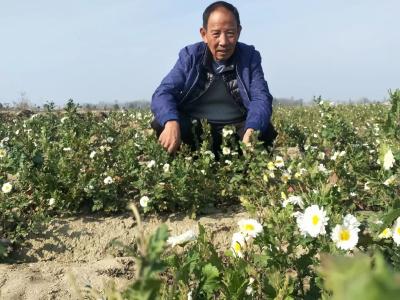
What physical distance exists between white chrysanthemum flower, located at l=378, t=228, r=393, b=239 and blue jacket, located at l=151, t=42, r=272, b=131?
303cm

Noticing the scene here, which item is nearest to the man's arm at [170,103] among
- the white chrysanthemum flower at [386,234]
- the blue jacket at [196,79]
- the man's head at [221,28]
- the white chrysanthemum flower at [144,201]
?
the blue jacket at [196,79]

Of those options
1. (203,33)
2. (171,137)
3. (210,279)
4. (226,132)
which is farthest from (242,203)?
(203,33)

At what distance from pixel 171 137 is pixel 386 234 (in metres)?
2.90

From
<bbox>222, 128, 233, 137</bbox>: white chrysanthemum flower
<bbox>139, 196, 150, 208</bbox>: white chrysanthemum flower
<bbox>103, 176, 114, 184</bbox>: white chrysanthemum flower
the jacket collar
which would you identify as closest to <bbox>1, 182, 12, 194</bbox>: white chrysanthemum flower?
<bbox>103, 176, 114, 184</bbox>: white chrysanthemum flower

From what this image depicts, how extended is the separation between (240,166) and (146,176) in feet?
2.62

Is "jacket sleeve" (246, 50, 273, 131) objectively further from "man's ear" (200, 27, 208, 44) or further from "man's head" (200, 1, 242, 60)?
"man's ear" (200, 27, 208, 44)

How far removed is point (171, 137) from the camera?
15.3ft

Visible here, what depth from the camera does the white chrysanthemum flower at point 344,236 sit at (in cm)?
184

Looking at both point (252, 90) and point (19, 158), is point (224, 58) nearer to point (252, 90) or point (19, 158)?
point (252, 90)

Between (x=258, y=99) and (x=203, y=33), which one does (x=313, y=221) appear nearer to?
(x=258, y=99)

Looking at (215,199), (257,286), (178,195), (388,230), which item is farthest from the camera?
(215,199)

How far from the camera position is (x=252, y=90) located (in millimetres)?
5188

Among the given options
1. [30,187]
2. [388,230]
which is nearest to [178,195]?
[30,187]

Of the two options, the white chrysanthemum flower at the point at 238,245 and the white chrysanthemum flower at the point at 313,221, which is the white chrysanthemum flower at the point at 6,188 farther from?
the white chrysanthemum flower at the point at 313,221
